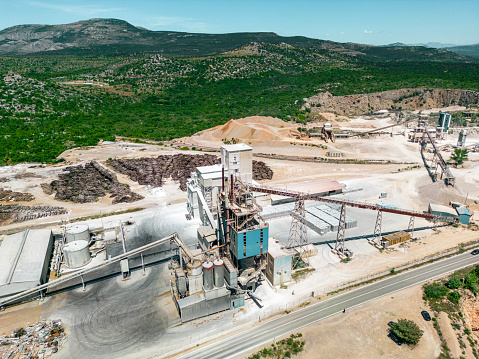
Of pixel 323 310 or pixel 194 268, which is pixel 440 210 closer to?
pixel 323 310

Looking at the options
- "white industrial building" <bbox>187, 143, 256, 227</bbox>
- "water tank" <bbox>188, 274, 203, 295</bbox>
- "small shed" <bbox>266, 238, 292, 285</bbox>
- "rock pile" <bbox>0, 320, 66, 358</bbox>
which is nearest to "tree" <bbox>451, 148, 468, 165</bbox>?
"white industrial building" <bbox>187, 143, 256, 227</bbox>

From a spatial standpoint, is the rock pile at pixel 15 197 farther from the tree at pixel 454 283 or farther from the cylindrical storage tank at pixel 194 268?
the tree at pixel 454 283

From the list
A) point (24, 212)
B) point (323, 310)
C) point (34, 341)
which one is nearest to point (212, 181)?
point (323, 310)

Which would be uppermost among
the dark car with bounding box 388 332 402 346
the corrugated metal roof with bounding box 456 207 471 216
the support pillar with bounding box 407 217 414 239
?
the corrugated metal roof with bounding box 456 207 471 216

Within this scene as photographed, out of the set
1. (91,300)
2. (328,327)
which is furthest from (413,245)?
(91,300)

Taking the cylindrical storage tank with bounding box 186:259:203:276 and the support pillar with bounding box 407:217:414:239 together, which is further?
the support pillar with bounding box 407:217:414:239

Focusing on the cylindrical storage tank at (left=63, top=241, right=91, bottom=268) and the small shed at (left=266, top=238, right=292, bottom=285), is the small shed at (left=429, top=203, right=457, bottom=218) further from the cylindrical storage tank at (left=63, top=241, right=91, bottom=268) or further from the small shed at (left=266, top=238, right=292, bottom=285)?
the cylindrical storage tank at (left=63, top=241, right=91, bottom=268)
